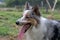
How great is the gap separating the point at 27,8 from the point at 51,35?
35.3 inches

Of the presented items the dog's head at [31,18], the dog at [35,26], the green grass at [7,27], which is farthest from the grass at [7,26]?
the dog's head at [31,18]

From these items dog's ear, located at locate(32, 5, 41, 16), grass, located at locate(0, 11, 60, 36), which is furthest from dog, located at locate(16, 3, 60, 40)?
grass, located at locate(0, 11, 60, 36)

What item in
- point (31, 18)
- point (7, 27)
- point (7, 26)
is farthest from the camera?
point (7, 26)

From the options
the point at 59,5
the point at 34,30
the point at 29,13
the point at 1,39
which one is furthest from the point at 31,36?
the point at 59,5

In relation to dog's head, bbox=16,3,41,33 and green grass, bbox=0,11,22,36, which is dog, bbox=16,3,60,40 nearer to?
dog's head, bbox=16,3,41,33

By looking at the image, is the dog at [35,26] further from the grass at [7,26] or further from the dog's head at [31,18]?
the grass at [7,26]

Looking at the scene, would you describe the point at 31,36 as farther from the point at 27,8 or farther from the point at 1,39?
the point at 1,39

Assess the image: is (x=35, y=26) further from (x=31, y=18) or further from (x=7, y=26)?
(x=7, y=26)

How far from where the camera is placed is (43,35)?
18.6ft

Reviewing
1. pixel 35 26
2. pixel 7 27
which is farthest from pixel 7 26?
pixel 35 26

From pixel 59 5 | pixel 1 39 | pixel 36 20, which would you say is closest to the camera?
pixel 36 20

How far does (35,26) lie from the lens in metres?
5.56

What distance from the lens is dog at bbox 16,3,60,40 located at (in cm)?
553

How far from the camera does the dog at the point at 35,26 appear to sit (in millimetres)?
5530
